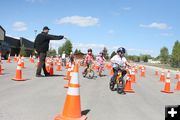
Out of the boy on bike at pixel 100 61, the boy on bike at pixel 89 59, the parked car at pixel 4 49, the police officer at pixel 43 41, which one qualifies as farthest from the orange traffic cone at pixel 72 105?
the parked car at pixel 4 49

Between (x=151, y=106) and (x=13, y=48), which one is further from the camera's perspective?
(x=13, y=48)

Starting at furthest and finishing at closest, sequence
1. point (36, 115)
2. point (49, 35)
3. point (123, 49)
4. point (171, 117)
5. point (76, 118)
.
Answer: point (49, 35) < point (123, 49) < point (36, 115) < point (76, 118) < point (171, 117)

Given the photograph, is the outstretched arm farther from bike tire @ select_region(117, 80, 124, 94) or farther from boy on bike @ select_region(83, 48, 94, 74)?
bike tire @ select_region(117, 80, 124, 94)

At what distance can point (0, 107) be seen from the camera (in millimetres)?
7156

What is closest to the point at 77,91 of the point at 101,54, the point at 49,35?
the point at 49,35

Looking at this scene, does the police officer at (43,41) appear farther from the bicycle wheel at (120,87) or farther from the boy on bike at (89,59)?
the bicycle wheel at (120,87)

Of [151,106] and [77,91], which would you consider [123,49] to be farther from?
[77,91]

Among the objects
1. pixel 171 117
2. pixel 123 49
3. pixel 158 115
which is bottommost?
pixel 158 115

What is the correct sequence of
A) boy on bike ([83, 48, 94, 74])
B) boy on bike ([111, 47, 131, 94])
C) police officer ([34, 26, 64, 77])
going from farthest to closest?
boy on bike ([83, 48, 94, 74]) → police officer ([34, 26, 64, 77]) → boy on bike ([111, 47, 131, 94])

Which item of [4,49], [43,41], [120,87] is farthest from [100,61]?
[4,49]

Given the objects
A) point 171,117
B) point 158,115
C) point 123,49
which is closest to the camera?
point 171,117

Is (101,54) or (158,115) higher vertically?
(101,54)

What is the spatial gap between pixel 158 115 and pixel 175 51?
3884 inches

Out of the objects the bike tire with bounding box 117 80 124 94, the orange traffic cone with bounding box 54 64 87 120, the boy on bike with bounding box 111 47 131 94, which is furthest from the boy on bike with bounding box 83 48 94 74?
the orange traffic cone with bounding box 54 64 87 120
